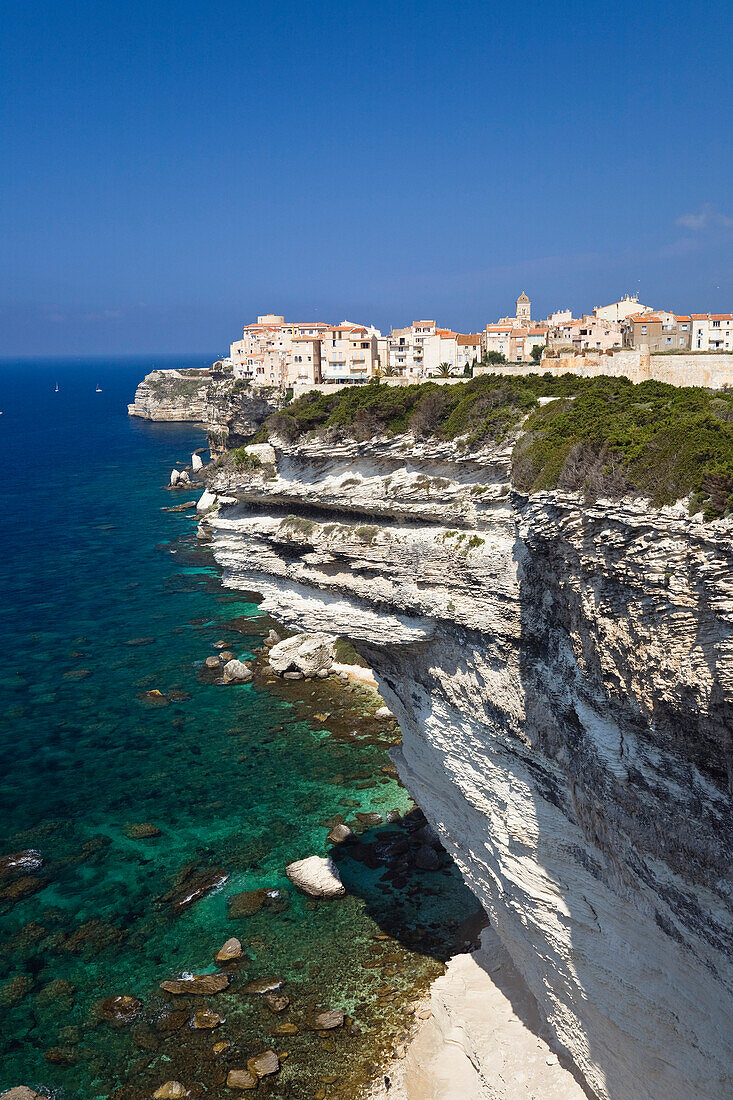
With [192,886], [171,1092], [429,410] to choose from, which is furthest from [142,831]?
[429,410]

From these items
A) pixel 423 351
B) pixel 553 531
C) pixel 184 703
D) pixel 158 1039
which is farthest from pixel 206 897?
pixel 423 351

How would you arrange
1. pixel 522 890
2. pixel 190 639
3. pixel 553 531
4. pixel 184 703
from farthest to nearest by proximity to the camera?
pixel 190 639 → pixel 184 703 → pixel 522 890 → pixel 553 531

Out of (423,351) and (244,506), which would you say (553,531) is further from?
(423,351)

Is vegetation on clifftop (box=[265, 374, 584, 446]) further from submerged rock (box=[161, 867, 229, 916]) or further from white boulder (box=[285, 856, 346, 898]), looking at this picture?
submerged rock (box=[161, 867, 229, 916])

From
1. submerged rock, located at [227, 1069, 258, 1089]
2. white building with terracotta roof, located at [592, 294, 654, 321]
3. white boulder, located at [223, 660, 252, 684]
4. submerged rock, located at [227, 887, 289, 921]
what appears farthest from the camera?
white building with terracotta roof, located at [592, 294, 654, 321]

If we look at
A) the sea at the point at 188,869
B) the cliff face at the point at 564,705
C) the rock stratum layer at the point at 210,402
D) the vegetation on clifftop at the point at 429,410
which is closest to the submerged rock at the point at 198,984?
the sea at the point at 188,869

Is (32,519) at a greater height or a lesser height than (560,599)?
lesser

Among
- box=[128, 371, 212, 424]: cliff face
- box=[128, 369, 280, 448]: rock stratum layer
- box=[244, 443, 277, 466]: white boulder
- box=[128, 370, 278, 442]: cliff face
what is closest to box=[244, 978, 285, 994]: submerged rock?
box=[244, 443, 277, 466]: white boulder
